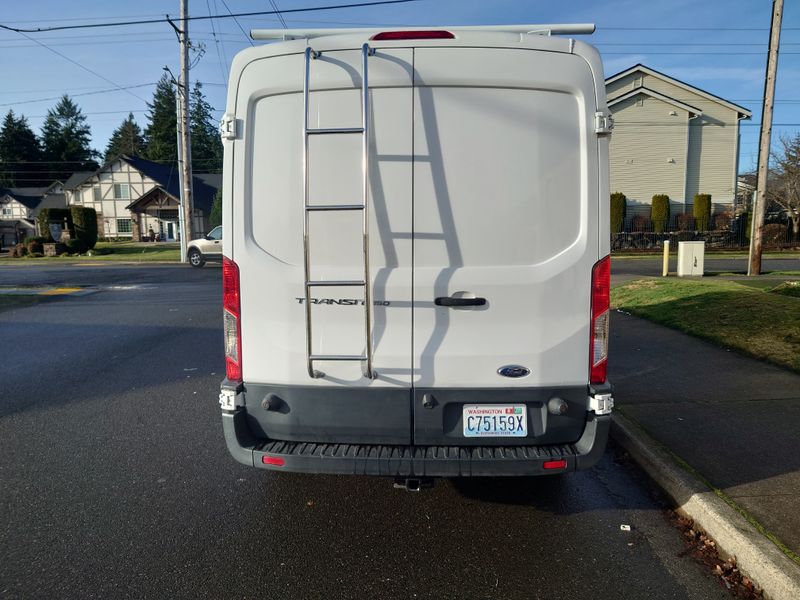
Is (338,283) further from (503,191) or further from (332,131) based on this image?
(503,191)

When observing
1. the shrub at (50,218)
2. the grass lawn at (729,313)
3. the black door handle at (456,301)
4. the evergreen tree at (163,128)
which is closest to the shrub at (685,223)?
the grass lawn at (729,313)

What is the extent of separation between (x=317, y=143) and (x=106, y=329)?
8617mm

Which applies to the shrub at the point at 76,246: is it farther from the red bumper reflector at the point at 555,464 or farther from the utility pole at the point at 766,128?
the red bumper reflector at the point at 555,464

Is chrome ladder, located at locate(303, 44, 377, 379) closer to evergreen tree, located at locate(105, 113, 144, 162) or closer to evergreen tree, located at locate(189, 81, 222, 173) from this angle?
evergreen tree, located at locate(189, 81, 222, 173)

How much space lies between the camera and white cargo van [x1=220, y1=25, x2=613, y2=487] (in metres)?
3.12

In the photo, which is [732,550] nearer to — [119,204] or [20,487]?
[20,487]

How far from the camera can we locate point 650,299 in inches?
448

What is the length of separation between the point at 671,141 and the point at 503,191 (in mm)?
34553

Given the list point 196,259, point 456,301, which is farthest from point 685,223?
point 456,301

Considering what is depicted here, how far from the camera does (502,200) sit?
3.15 meters

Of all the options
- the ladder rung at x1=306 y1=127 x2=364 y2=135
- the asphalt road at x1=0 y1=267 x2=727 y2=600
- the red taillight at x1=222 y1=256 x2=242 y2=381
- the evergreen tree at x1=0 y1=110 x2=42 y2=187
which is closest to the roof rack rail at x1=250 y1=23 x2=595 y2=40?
the ladder rung at x1=306 y1=127 x2=364 y2=135

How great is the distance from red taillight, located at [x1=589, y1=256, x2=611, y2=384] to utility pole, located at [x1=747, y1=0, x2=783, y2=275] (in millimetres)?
15973

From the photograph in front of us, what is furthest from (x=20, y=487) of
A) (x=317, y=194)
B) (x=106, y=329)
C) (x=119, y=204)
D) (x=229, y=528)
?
(x=119, y=204)

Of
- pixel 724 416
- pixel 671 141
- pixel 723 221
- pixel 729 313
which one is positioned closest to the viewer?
pixel 724 416
